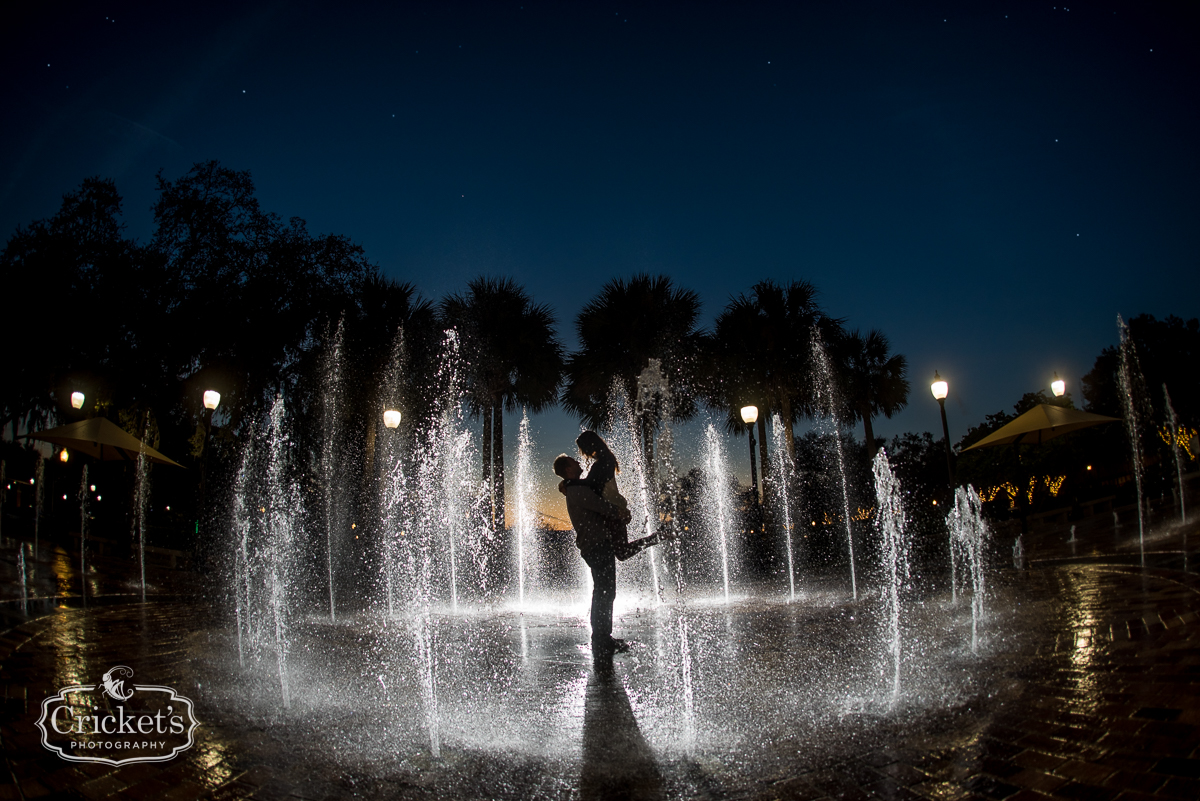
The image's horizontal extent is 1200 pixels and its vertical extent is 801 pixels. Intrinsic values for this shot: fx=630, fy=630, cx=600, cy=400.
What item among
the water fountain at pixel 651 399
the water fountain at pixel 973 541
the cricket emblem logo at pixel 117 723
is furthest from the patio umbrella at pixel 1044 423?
the cricket emblem logo at pixel 117 723

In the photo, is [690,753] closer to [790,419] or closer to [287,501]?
[790,419]

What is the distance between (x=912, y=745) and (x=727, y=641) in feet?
8.66

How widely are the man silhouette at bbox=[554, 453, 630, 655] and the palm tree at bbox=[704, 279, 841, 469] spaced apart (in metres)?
14.7

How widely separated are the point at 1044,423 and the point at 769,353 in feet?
31.9

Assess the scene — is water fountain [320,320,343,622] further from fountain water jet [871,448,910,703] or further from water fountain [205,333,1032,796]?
fountain water jet [871,448,910,703]

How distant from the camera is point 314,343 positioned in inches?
765

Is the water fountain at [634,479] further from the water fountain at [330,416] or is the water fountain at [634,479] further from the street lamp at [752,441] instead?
the water fountain at [330,416]

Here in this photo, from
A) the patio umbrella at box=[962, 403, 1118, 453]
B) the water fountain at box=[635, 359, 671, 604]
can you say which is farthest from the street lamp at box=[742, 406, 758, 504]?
the patio umbrella at box=[962, 403, 1118, 453]

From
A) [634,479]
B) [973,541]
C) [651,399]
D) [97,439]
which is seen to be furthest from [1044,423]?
[97,439]

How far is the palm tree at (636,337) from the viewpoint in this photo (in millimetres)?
19047

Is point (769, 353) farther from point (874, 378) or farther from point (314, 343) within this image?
point (314, 343)

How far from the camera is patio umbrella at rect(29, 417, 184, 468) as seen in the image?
10.3 metres

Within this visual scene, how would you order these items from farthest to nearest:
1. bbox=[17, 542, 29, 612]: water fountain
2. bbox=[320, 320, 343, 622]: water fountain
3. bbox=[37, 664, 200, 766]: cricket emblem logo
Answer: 1. bbox=[320, 320, 343, 622]: water fountain
2. bbox=[17, 542, 29, 612]: water fountain
3. bbox=[37, 664, 200, 766]: cricket emblem logo

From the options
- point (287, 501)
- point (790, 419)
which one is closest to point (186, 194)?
point (287, 501)
